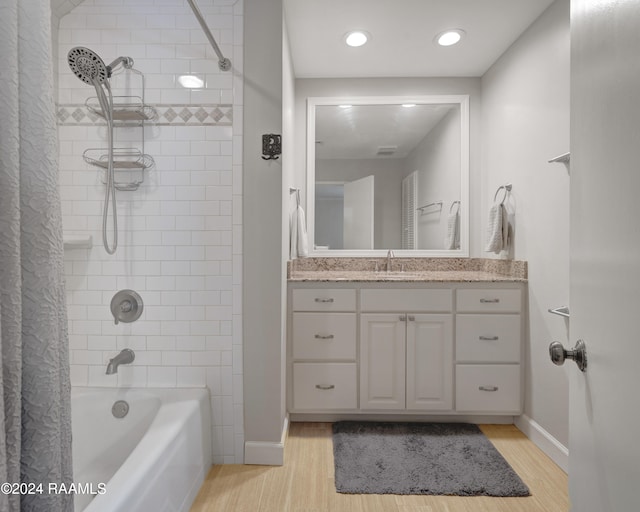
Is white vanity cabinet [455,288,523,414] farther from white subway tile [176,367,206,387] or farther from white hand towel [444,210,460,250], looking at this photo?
white subway tile [176,367,206,387]

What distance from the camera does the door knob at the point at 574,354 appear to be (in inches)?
29.8

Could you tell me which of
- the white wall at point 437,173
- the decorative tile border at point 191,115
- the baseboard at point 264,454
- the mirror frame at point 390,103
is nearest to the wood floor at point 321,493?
the baseboard at point 264,454

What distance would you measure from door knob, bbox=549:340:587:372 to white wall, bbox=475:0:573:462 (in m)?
1.25

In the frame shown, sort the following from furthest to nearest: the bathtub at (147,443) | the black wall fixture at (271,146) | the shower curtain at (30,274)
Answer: the black wall fixture at (271,146)
the bathtub at (147,443)
the shower curtain at (30,274)

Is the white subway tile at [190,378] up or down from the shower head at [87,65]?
down

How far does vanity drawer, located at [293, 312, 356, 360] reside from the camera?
7.45 feet

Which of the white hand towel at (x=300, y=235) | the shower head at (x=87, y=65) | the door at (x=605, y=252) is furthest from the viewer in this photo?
the white hand towel at (x=300, y=235)

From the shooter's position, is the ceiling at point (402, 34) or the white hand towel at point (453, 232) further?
the white hand towel at point (453, 232)

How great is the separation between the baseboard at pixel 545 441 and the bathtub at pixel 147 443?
1.74 meters

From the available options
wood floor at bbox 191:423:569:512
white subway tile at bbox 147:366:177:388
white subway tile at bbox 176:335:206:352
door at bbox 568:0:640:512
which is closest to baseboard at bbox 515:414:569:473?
wood floor at bbox 191:423:569:512

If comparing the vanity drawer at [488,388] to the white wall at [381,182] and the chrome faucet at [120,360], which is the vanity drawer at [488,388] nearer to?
the white wall at [381,182]

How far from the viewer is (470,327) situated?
2.27 m

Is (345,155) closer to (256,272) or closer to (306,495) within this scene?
(256,272)

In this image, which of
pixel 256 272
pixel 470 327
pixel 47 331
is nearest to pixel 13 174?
pixel 47 331
